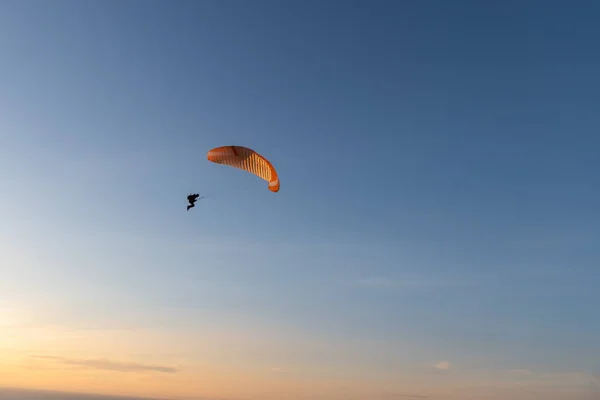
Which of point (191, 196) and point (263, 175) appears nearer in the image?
point (263, 175)

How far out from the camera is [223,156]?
163 ft

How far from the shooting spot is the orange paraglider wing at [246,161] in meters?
47.8

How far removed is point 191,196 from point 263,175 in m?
9.18

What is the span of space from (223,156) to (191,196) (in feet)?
23.2

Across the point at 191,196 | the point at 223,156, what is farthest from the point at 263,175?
the point at 191,196

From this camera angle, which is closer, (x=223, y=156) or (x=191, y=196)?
(x=223, y=156)

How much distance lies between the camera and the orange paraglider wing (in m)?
47.8

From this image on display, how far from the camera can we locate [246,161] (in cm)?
4962

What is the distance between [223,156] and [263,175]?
4.30 meters

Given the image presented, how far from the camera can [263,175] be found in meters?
49.9

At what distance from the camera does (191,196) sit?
54.1 metres

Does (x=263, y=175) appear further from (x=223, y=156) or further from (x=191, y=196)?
(x=191, y=196)
